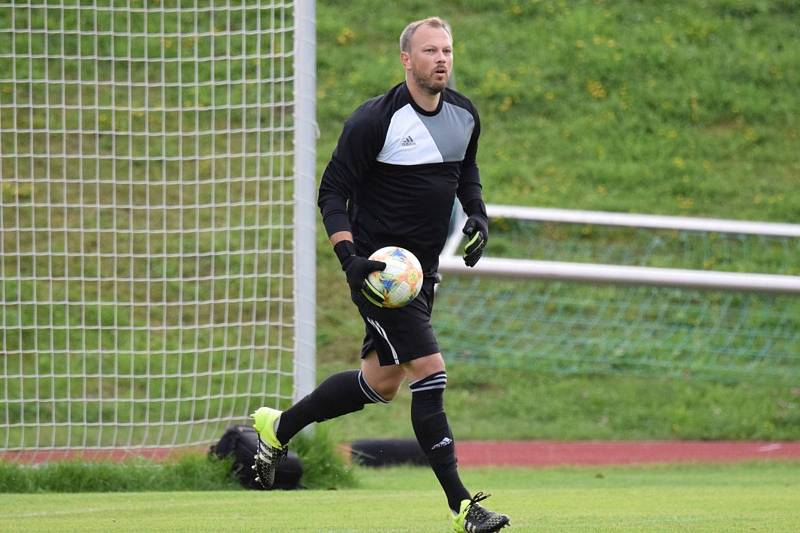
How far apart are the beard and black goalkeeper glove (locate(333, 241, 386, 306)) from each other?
2.59 ft

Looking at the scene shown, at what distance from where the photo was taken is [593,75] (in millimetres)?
17141

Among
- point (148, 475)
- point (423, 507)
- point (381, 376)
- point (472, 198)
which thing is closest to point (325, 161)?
point (148, 475)

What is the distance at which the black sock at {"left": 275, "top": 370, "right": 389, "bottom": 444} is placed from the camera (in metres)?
6.07

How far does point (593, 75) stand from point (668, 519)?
11822 mm

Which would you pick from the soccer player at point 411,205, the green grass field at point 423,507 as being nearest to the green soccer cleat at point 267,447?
the green grass field at point 423,507

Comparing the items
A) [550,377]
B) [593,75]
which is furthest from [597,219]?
[593,75]

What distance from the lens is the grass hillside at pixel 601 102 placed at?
1530cm

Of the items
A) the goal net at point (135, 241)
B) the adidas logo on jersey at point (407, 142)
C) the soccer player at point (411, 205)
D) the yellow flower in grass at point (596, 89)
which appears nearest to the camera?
the soccer player at point (411, 205)

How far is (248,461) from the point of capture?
332 inches

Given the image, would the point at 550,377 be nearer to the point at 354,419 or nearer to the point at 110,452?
the point at 354,419

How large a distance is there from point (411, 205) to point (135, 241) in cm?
838

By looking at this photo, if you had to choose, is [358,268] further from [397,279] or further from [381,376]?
[381,376]

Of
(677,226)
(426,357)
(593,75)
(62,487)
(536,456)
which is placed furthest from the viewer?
(593,75)

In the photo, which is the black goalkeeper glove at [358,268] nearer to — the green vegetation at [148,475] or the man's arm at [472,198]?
the man's arm at [472,198]
